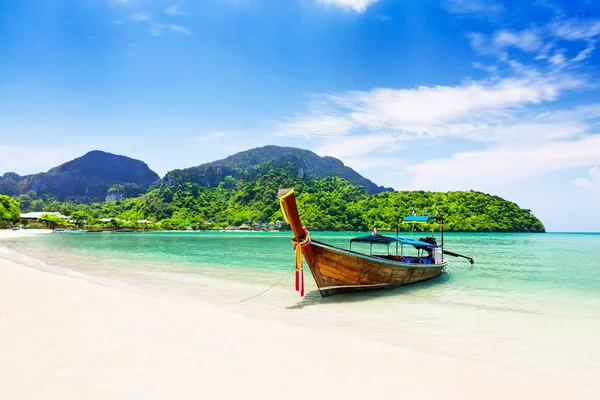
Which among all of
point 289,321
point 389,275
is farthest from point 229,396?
point 389,275

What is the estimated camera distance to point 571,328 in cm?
945

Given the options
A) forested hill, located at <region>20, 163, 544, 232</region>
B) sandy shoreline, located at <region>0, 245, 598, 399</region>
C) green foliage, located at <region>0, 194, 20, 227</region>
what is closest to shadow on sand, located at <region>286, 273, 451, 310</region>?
sandy shoreline, located at <region>0, 245, 598, 399</region>

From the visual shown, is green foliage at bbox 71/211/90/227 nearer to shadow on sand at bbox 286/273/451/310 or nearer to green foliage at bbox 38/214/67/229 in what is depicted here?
green foliage at bbox 38/214/67/229

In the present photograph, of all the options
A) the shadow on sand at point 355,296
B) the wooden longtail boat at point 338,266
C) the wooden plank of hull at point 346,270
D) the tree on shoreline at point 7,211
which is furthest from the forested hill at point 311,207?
the wooden plank of hull at point 346,270

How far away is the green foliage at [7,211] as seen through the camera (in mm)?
71438

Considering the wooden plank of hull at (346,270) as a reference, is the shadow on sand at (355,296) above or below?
below

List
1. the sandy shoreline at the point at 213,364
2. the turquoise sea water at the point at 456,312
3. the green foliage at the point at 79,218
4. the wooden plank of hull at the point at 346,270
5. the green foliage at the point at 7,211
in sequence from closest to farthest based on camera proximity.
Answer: the sandy shoreline at the point at 213,364 → the turquoise sea water at the point at 456,312 → the wooden plank of hull at the point at 346,270 → the green foliage at the point at 7,211 → the green foliage at the point at 79,218

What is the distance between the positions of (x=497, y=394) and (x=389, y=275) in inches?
362

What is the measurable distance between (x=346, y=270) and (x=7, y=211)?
85430 mm

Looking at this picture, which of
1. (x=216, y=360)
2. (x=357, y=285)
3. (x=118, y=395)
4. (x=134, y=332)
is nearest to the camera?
(x=118, y=395)

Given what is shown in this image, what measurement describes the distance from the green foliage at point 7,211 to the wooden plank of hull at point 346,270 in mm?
82649

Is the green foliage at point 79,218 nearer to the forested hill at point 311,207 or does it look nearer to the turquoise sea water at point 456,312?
the forested hill at point 311,207

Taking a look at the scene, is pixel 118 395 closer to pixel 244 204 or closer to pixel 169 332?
pixel 169 332

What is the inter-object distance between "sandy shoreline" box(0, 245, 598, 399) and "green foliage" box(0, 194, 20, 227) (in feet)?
268
